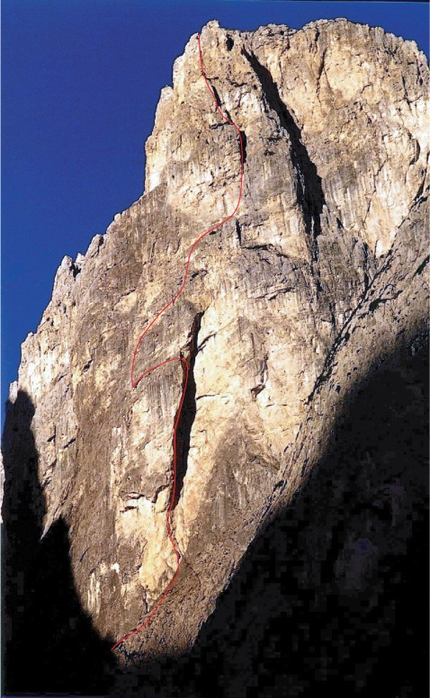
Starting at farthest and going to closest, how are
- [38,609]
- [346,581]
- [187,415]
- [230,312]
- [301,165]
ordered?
1. [301,165]
2. [38,609]
3. [230,312]
4. [187,415]
5. [346,581]

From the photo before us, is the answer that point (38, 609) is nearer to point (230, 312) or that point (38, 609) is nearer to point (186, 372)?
point (186, 372)

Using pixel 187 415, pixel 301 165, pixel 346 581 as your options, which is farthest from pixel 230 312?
pixel 346 581

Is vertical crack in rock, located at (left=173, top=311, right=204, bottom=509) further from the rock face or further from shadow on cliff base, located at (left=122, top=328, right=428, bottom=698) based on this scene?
shadow on cliff base, located at (left=122, top=328, right=428, bottom=698)

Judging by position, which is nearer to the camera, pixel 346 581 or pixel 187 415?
pixel 346 581

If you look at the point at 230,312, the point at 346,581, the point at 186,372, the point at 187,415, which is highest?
the point at 230,312

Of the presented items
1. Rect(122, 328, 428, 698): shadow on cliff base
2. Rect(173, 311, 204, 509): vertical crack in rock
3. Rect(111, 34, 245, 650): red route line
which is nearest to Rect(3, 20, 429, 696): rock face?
Rect(173, 311, 204, 509): vertical crack in rock

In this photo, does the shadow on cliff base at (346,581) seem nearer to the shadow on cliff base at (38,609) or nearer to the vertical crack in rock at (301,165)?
the shadow on cliff base at (38,609)
